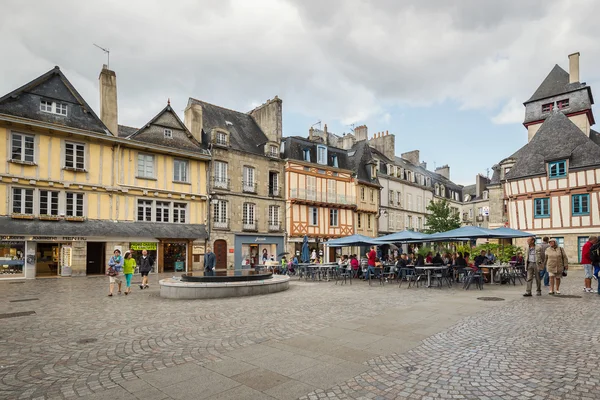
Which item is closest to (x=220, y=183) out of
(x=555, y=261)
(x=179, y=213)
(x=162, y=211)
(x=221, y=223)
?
(x=221, y=223)

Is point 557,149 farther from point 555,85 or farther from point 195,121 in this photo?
point 195,121

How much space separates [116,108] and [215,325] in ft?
58.9

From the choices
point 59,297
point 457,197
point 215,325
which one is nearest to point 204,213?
point 59,297

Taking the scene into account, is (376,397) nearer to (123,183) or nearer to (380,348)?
(380,348)

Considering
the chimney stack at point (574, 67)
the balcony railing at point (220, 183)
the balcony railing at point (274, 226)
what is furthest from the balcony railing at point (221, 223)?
the chimney stack at point (574, 67)

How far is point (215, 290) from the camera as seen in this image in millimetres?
10117

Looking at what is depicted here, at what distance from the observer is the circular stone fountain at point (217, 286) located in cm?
1002

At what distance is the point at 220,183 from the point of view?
23641mm

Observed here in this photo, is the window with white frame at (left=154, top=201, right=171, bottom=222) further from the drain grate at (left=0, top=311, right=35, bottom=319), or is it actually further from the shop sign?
the drain grate at (left=0, top=311, right=35, bottom=319)

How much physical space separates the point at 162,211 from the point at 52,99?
24.9ft

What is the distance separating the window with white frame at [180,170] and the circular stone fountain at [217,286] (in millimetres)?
11982

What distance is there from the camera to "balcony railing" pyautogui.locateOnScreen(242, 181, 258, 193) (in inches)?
973

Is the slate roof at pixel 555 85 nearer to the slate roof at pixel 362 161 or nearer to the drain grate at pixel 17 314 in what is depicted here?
the slate roof at pixel 362 161

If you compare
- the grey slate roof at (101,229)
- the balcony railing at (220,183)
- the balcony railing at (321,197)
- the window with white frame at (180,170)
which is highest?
the window with white frame at (180,170)
